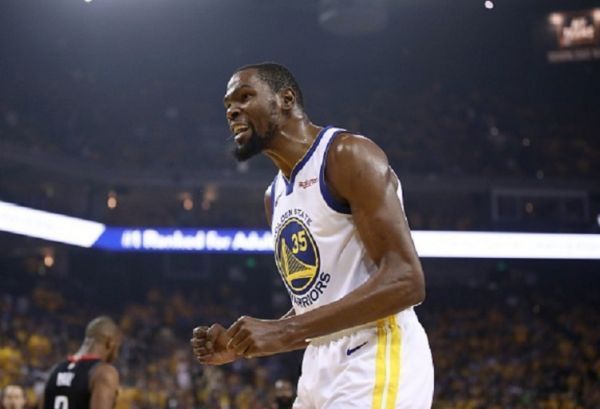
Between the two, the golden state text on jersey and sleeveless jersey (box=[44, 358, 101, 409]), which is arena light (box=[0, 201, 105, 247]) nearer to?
sleeveless jersey (box=[44, 358, 101, 409])

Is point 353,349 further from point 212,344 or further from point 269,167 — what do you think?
point 269,167

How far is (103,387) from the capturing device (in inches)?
203

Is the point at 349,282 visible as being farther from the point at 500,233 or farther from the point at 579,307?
the point at 579,307

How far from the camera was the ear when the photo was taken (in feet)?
9.15

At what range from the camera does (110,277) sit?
21.1m

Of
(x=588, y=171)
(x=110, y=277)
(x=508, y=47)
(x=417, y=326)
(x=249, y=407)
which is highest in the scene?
(x=508, y=47)

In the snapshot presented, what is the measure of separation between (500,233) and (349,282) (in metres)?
17.5

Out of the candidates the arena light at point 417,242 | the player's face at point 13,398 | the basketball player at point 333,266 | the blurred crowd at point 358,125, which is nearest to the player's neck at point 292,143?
the basketball player at point 333,266

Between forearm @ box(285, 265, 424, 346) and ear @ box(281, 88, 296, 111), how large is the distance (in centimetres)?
70

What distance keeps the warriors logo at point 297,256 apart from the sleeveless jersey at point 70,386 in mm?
2896

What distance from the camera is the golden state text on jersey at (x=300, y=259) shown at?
2.68 m

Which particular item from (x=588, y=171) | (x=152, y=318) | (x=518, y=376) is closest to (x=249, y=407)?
(x=152, y=318)

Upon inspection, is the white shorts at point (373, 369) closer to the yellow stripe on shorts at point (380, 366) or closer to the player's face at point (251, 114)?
the yellow stripe on shorts at point (380, 366)

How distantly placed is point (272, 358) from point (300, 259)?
637 inches
